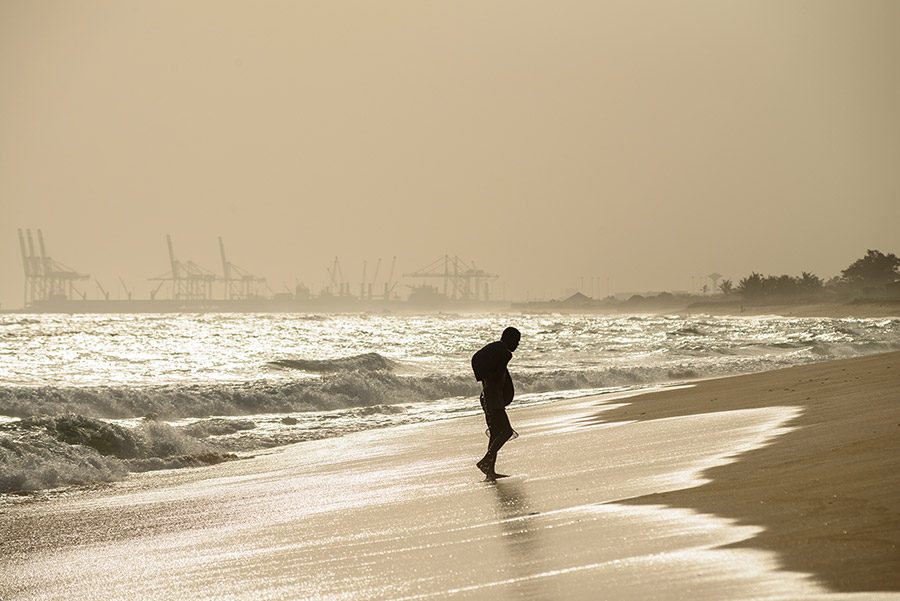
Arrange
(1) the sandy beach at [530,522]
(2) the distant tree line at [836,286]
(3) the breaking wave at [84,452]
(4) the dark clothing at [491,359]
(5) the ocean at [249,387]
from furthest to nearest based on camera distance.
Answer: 1. (2) the distant tree line at [836,286]
2. (5) the ocean at [249,387]
3. (3) the breaking wave at [84,452]
4. (4) the dark clothing at [491,359]
5. (1) the sandy beach at [530,522]

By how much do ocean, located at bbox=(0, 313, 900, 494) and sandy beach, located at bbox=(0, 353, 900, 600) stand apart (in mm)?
2395

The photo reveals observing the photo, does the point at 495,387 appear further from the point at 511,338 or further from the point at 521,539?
the point at 521,539

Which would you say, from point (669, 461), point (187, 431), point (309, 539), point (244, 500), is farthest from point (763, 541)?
point (187, 431)

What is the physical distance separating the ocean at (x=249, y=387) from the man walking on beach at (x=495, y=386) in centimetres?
512

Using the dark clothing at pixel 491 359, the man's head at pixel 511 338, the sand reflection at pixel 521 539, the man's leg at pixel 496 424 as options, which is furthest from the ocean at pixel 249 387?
the sand reflection at pixel 521 539

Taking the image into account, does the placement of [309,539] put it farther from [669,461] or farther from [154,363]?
[154,363]

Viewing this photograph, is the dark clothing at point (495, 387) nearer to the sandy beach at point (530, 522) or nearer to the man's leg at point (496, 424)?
the man's leg at point (496, 424)

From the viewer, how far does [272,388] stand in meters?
22.1

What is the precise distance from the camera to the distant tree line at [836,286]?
13525cm

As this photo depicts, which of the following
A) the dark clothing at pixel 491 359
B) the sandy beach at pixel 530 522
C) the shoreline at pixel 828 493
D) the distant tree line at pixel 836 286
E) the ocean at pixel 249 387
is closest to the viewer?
the shoreline at pixel 828 493

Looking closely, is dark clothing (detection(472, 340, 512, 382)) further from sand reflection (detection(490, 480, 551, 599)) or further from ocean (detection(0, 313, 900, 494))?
ocean (detection(0, 313, 900, 494))

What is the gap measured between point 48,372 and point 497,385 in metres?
29.3

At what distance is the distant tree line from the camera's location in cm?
13525

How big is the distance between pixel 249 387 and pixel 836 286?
137 m
